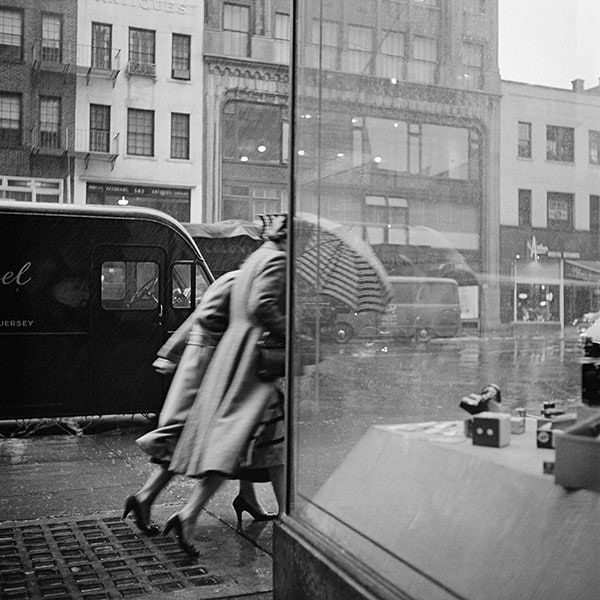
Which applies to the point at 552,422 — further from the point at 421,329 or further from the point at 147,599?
the point at 147,599

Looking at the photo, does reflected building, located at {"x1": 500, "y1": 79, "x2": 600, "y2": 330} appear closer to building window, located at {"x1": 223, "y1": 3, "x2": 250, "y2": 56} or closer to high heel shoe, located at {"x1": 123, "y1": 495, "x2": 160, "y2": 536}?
high heel shoe, located at {"x1": 123, "y1": 495, "x2": 160, "y2": 536}

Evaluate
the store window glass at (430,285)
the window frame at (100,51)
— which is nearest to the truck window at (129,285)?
the store window glass at (430,285)

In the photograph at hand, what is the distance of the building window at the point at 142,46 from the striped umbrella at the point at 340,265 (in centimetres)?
2238

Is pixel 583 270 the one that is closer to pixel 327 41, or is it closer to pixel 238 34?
pixel 327 41

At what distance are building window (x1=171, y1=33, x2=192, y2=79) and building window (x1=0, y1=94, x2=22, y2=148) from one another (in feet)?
15.2

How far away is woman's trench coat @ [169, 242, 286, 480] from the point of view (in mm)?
4520

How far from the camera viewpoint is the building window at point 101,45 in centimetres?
2409

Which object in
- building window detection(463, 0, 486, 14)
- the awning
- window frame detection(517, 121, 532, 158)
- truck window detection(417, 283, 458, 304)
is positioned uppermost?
building window detection(463, 0, 486, 14)

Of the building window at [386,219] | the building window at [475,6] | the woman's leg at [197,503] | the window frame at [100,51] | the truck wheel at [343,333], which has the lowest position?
the woman's leg at [197,503]

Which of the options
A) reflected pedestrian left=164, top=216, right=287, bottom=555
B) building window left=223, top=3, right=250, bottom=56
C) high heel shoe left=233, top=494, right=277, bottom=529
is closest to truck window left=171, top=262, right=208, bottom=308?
high heel shoe left=233, top=494, right=277, bottom=529

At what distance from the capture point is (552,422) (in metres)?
2.46

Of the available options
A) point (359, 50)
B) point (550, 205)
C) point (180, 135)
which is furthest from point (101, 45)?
point (550, 205)

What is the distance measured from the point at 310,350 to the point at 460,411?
2.66 feet

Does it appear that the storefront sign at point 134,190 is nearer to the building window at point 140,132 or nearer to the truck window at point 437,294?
the building window at point 140,132
